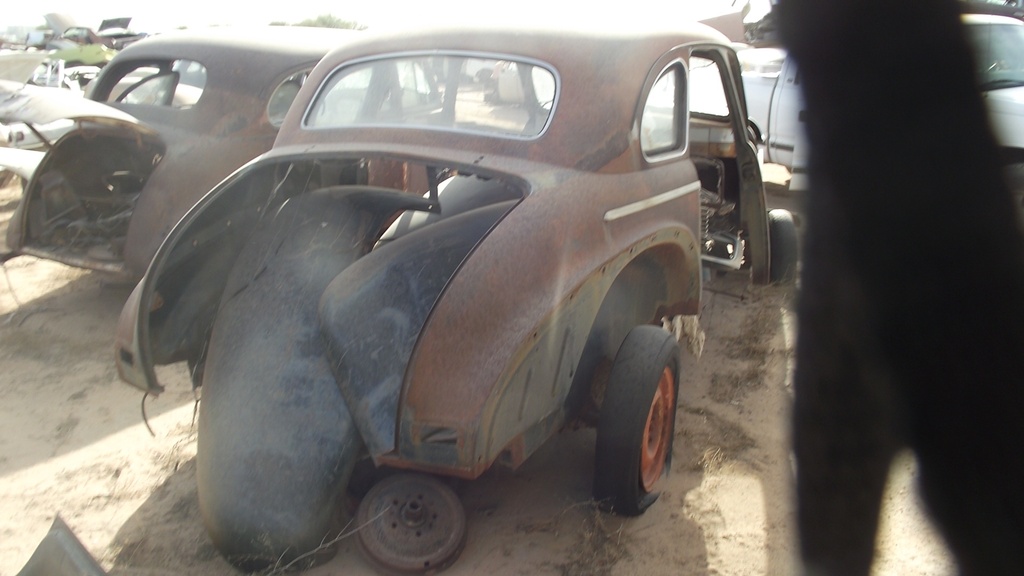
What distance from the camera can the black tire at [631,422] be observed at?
3.06 m

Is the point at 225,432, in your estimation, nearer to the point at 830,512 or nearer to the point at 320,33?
the point at 830,512

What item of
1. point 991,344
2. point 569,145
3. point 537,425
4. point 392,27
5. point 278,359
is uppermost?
point 392,27

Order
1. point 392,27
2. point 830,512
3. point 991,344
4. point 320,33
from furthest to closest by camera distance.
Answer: point 320,33 < point 392,27 < point 830,512 < point 991,344

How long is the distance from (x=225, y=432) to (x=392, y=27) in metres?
2.03

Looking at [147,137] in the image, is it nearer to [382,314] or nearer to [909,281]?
[382,314]

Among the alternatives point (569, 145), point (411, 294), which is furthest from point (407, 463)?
point (569, 145)

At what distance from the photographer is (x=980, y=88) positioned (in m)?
2.13

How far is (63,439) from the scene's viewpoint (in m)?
4.02

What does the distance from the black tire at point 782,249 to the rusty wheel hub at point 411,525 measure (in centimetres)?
370

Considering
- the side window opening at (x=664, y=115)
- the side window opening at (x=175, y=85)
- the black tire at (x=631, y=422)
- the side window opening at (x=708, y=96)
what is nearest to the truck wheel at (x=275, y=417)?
the black tire at (x=631, y=422)

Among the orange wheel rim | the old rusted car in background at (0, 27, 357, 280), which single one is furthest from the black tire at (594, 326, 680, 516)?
the old rusted car in background at (0, 27, 357, 280)

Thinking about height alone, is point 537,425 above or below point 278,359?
below

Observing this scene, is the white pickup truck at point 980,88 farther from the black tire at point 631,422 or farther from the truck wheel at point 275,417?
the truck wheel at point 275,417

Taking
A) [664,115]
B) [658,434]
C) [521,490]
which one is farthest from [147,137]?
[658,434]
